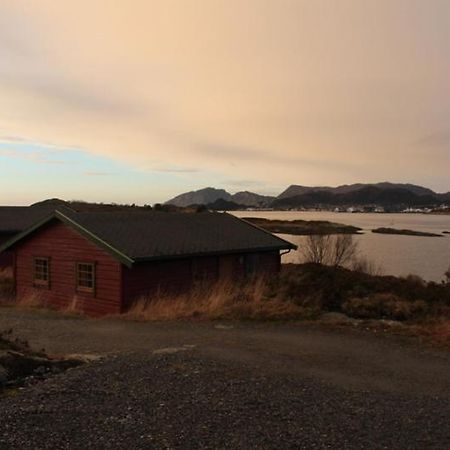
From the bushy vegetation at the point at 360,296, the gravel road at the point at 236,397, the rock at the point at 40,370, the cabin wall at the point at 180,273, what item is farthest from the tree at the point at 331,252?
the rock at the point at 40,370

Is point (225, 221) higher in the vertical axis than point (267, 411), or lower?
higher

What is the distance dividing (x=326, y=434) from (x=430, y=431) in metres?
1.36

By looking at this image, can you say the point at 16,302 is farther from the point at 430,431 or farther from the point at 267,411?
the point at 430,431

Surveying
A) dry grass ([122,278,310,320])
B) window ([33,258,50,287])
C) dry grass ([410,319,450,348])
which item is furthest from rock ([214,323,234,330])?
window ([33,258,50,287])

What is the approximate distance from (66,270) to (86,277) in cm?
131

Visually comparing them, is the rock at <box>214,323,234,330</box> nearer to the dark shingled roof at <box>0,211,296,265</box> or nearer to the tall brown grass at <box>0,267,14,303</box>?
the dark shingled roof at <box>0,211,296,265</box>

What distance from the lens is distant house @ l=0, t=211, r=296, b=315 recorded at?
1848 centimetres

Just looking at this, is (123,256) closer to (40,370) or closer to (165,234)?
(165,234)

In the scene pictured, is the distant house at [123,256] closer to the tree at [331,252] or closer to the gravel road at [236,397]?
the gravel road at [236,397]

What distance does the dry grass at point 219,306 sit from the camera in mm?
15339

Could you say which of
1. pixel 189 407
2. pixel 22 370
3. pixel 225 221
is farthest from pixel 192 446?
pixel 225 221

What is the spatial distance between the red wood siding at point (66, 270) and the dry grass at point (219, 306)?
51.2 inches

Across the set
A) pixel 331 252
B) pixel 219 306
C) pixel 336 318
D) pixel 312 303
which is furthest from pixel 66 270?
pixel 331 252

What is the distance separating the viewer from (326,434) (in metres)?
6.05
